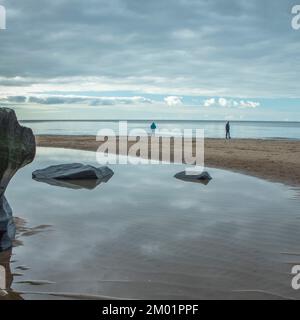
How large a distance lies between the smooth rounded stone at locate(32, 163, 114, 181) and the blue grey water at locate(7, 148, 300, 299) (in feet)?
5.72

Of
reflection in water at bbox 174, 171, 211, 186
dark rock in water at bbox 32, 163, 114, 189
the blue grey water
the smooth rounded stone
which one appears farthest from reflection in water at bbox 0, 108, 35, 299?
reflection in water at bbox 174, 171, 211, 186

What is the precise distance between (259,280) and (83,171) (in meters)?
11.4

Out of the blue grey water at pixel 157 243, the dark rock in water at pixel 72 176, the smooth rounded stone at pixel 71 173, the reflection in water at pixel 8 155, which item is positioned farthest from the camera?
the smooth rounded stone at pixel 71 173

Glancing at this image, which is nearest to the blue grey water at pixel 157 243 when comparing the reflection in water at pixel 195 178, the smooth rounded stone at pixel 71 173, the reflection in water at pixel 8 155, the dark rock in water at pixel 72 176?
the reflection in water at pixel 8 155

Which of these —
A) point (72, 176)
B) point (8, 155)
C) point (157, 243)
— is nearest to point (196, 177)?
point (72, 176)

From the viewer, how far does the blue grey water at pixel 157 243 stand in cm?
640

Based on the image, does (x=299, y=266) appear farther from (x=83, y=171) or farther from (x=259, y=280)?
(x=83, y=171)

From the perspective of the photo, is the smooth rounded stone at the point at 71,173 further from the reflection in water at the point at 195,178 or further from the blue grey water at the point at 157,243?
the reflection in water at the point at 195,178

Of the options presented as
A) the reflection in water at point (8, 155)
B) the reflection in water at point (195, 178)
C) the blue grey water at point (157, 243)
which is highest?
the reflection in water at point (8, 155)

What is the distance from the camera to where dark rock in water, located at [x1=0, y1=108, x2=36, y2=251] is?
8.19 meters

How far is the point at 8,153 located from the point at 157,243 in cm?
357
